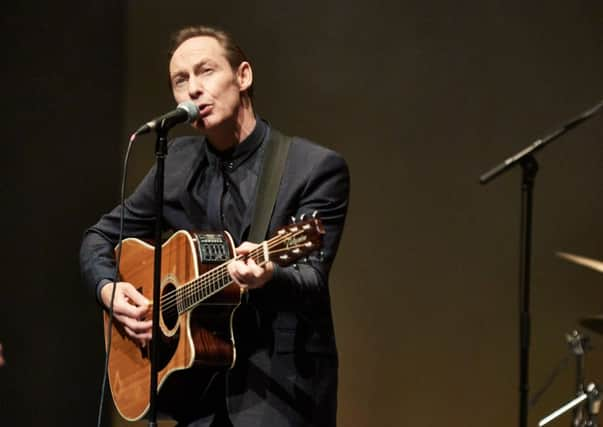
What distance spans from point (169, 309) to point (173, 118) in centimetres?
68

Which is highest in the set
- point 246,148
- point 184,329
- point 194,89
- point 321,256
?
point 194,89

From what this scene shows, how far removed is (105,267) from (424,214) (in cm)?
157

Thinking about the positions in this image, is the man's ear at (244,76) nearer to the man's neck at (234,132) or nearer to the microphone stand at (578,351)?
the man's neck at (234,132)

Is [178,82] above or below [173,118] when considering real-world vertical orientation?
above

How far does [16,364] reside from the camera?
13.9ft

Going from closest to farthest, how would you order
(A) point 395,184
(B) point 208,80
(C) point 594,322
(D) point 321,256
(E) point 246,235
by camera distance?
(D) point 321,256 → (C) point 594,322 → (E) point 246,235 → (B) point 208,80 → (A) point 395,184

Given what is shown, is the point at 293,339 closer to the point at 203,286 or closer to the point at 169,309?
the point at 203,286

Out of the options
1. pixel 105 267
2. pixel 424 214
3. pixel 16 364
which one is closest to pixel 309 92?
pixel 424 214

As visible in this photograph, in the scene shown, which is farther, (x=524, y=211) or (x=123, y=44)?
(x=123, y=44)

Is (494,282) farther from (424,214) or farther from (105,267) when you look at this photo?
(105,267)

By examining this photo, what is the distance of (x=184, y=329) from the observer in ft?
9.61

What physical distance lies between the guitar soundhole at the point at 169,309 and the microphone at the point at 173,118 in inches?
22.7

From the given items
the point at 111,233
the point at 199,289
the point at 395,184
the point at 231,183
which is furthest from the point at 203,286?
the point at 395,184

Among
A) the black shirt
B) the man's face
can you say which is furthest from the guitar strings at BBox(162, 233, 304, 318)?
the man's face
